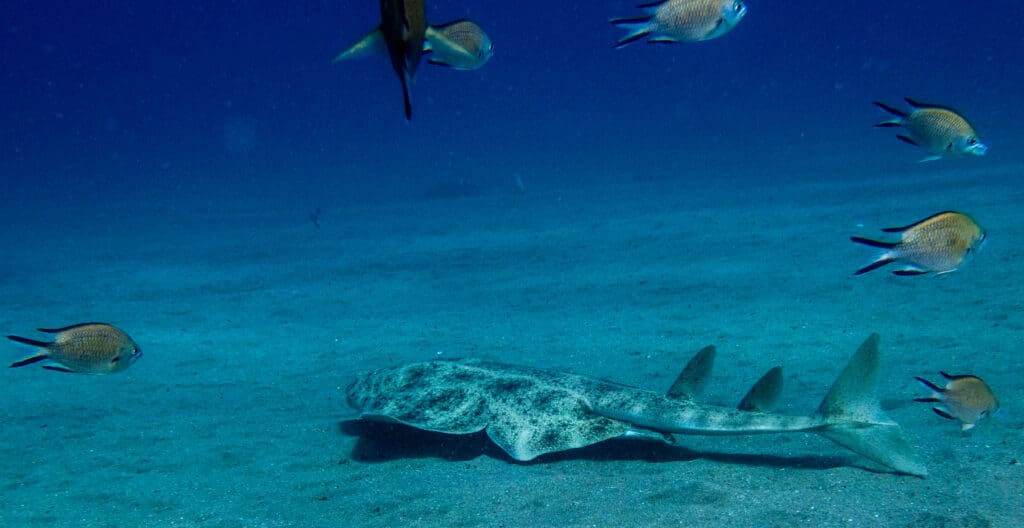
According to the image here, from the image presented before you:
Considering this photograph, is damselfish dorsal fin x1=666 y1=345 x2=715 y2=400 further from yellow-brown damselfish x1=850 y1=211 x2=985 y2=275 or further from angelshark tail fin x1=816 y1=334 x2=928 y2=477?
yellow-brown damselfish x1=850 y1=211 x2=985 y2=275

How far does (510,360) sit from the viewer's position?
7941 mm

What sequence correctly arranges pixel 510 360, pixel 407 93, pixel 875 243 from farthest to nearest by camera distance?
pixel 510 360
pixel 875 243
pixel 407 93

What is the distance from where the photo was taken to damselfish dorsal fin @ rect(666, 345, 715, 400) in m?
5.47

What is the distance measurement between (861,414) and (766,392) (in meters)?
0.66

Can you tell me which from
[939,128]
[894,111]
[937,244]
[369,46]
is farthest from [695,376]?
[369,46]

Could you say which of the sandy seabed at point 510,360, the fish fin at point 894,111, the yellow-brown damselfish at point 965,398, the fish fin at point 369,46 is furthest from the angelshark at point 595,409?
the fish fin at point 369,46

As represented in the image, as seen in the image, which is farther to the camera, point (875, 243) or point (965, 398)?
point (965, 398)

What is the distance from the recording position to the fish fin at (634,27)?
4.86 metres

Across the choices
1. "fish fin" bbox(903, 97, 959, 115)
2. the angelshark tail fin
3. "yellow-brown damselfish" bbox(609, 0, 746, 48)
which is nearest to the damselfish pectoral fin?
the angelshark tail fin

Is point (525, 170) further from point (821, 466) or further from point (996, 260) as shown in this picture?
point (821, 466)

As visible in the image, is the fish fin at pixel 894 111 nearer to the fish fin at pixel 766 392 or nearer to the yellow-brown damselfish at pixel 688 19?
the yellow-brown damselfish at pixel 688 19

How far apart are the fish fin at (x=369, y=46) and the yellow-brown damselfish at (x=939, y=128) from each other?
441 cm

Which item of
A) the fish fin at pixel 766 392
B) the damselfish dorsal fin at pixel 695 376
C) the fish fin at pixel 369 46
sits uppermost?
the fish fin at pixel 369 46

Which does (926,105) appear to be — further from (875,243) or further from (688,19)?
(688,19)
